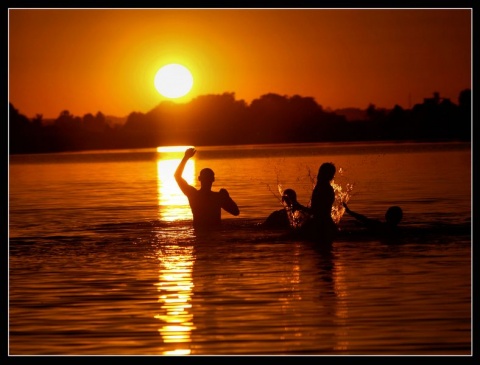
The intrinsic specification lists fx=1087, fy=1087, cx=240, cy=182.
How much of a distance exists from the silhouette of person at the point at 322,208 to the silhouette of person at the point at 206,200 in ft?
4.74

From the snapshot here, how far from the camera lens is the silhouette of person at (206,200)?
20812 millimetres

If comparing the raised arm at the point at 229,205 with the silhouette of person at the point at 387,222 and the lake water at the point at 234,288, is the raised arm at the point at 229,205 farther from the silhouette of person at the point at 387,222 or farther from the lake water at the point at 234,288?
the silhouette of person at the point at 387,222

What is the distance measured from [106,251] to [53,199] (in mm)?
17676

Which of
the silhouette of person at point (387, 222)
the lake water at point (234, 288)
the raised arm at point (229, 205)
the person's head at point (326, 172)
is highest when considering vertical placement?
the person's head at point (326, 172)

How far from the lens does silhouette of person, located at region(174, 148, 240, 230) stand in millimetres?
20812

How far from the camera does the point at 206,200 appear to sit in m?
21.5

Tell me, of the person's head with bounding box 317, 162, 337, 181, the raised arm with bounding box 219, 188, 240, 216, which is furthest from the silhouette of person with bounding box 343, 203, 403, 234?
the raised arm with bounding box 219, 188, 240, 216

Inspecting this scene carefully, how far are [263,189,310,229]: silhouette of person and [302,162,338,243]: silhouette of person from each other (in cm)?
27

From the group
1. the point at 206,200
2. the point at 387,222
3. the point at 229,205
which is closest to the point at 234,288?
the point at 229,205

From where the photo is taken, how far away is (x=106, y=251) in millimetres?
20062

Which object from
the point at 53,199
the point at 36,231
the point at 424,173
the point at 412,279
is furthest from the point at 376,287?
the point at 424,173

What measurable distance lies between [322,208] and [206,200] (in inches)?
97.0

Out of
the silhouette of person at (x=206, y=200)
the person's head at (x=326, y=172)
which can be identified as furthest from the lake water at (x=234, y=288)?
the person's head at (x=326, y=172)

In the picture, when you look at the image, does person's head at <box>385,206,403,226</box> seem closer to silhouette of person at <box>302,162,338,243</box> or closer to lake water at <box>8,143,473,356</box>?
lake water at <box>8,143,473,356</box>
